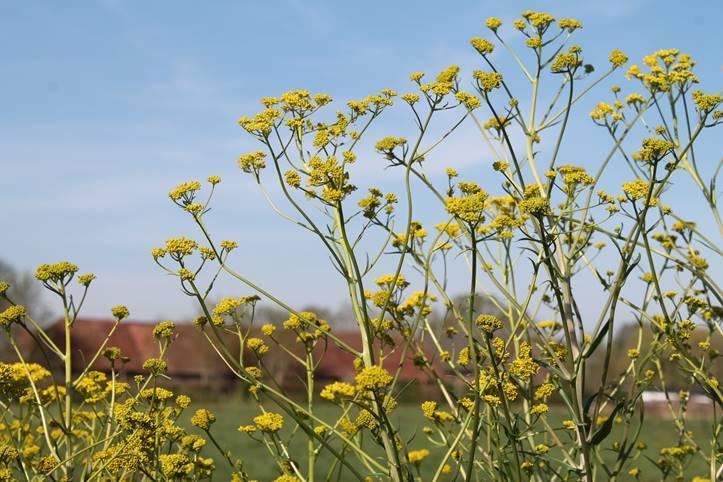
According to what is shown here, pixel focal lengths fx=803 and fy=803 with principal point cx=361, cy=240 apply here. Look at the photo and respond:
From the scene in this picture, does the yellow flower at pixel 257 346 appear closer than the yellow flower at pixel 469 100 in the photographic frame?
No

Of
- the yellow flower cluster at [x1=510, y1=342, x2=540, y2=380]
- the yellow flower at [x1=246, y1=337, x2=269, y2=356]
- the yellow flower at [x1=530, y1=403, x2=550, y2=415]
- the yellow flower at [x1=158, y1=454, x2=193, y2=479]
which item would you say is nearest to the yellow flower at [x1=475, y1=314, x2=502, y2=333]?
the yellow flower cluster at [x1=510, y1=342, x2=540, y2=380]

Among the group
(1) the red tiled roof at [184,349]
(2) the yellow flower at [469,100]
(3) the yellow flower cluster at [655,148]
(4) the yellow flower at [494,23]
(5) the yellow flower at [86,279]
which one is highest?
(4) the yellow flower at [494,23]

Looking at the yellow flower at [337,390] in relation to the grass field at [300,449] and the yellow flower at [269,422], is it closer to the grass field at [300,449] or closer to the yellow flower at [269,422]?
the yellow flower at [269,422]

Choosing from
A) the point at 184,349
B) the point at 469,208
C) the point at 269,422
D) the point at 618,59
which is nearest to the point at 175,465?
the point at 269,422

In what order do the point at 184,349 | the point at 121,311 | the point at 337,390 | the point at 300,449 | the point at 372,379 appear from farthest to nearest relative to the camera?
1. the point at 184,349
2. the point at 300,449
3. the point at 121,311
4. the point at 337,390
5. the point at 372,379

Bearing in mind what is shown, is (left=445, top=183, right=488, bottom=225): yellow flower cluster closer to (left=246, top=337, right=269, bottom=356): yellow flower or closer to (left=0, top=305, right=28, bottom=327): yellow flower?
→ (left=246, top=337, right=269, bottom=356): yellow flower

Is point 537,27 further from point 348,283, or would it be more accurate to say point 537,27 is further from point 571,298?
point 348,283

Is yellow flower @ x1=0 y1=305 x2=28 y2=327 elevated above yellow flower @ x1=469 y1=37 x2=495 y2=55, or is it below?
below

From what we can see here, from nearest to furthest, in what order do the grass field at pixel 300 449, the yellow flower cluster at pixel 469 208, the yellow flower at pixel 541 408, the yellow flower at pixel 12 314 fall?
the yellow flower cluster at pixel 469 208
the yellow flower at pixel 541 408
the yellow flower at pixel 12 314
the grass field at pixel 300 449

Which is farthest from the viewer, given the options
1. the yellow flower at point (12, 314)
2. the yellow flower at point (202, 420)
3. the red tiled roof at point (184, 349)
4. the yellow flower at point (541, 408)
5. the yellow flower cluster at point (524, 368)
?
the red tiled roof at point (184, 349)

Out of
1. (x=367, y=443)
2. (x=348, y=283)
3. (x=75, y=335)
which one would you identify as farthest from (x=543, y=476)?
(x=75, y=335)

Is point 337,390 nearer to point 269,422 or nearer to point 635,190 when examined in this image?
point 269,422

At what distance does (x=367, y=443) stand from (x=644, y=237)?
19551 millimetres

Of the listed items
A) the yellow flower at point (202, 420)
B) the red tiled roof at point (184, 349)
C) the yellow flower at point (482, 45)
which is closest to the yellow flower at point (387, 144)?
the yellow flower at point (482, 45)
